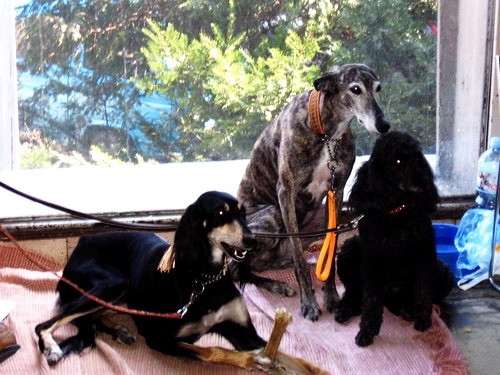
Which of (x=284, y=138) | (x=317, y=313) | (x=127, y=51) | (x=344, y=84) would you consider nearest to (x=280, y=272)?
(x=317, y=313)

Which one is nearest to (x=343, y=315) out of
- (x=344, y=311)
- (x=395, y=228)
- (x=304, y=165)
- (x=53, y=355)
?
(x=344, y=311)

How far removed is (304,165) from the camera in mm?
3379

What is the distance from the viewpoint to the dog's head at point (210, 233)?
279 centimetres

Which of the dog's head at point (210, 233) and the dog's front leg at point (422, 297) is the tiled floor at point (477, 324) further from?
the dog's head at point (210, 233)

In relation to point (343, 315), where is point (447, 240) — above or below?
above

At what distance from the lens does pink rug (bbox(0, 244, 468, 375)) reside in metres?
2.94

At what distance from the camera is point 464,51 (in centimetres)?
404

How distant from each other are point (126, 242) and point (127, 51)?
111 cm

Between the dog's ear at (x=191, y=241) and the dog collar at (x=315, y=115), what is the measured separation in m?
0.73

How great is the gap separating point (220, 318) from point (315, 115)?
3.03 feet

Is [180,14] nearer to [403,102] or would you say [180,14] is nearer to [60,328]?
[403,102]

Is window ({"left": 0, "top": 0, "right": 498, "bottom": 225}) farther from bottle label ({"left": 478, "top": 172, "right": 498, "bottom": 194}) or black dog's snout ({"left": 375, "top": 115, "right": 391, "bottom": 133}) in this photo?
black dog's snout ({"left": 375, "top": 115, "right": 391, "bottom": 133})

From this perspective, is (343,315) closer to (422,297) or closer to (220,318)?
(422,297)

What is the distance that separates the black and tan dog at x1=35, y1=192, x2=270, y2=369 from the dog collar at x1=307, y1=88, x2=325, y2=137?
59 cm
